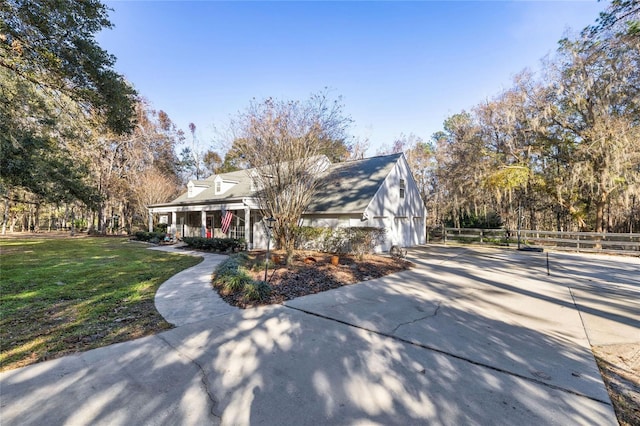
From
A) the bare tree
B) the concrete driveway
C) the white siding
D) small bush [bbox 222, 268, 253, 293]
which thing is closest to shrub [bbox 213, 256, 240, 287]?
small bush [bbox 222, 268, 253, 293]

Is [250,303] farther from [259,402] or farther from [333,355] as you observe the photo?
[259,402]

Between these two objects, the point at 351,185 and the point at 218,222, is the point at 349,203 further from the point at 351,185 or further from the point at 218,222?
the point at 218,222

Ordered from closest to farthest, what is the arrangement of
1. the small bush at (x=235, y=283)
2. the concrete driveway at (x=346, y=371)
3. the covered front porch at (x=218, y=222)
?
the concrete driveway at (x=346, y=371), the small bush at (x=235, y=283), the covered front porch at (x=218, y=222)

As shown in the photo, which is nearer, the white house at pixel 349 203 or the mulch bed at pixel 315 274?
the mulch bed at pixel 315 274

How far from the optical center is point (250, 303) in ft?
18.4

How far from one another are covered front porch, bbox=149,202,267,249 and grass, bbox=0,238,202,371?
5734 millimetres

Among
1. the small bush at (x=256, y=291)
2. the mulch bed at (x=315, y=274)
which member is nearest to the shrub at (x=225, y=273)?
the mulch bed at (x=315, y=274)

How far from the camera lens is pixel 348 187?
15.7 m

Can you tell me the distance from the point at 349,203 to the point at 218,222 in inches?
381

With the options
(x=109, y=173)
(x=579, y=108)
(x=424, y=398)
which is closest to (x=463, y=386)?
(x=424, y=398)

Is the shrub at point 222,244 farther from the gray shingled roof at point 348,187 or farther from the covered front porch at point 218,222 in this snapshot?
the gray shingled roof at point 348,187

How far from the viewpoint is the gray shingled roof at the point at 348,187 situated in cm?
1409

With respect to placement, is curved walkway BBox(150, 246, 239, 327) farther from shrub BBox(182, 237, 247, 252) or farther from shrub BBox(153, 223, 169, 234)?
shrub BBox(153, 223, 169, 234)

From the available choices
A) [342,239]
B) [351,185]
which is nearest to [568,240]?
[351,185]
